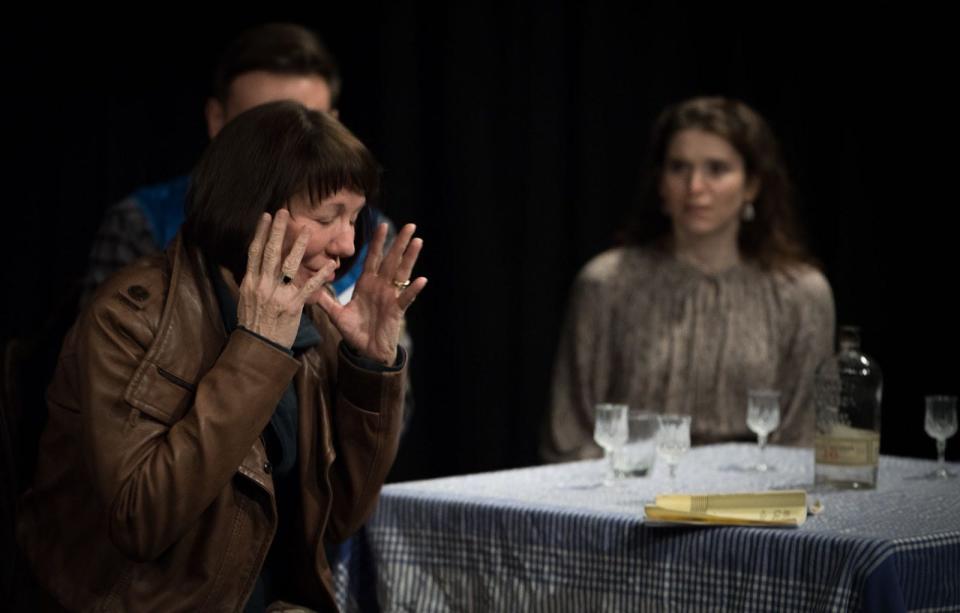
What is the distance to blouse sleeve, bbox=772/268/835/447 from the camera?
13.9 feet

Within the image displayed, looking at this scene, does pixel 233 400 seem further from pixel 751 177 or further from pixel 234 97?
pixel 751 177

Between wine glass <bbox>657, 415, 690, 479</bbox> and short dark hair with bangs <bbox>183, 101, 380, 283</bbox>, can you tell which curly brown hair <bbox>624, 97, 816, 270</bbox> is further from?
short dark hair with bangs <bbox>183, 101, 380, 283</bbox>

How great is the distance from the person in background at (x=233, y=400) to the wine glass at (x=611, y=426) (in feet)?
1.91

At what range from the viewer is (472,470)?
527cm

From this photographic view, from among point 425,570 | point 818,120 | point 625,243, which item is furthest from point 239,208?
point 818,120

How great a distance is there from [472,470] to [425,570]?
2.32m

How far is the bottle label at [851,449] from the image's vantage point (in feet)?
9.96

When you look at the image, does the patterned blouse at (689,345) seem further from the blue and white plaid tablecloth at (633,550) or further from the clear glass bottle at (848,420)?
the clear glass bottle at (848,420)

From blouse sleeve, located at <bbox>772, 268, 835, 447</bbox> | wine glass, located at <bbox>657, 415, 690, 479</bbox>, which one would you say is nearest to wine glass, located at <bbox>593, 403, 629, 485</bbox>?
wine glass, located at <bbox>657, 415, 690, 479</bbox>

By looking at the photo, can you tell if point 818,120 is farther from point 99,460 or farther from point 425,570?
point 99,460

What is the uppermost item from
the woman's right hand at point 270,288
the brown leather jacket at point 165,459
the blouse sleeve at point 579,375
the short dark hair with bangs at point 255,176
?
the short dark hair with bangs at point 255,176

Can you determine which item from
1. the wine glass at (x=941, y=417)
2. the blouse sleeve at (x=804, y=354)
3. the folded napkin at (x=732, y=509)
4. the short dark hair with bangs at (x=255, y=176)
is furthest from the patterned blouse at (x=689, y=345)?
the short dark hair with bangs at (x=255, y=176)

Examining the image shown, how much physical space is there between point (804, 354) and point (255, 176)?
7.36 feet

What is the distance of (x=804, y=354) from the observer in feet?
14.1
